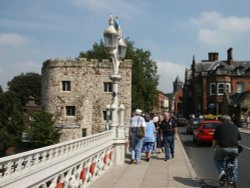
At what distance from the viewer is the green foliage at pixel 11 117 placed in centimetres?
3469

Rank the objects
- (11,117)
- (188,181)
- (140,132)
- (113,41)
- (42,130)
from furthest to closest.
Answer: (42,130)
(11,117)
(113,41)
(140,132)
(188,181)

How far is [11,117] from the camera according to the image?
36.1 m

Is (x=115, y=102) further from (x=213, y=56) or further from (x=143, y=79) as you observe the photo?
(x=213, y=56)

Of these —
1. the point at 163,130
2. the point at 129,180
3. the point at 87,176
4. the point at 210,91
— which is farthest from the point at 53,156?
the point at 210,91

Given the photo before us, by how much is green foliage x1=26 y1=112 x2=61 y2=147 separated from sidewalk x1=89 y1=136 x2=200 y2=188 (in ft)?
86.2

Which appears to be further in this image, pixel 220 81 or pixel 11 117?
pixel 220 81

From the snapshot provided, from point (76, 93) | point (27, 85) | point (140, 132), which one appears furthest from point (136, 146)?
point (27, 85)

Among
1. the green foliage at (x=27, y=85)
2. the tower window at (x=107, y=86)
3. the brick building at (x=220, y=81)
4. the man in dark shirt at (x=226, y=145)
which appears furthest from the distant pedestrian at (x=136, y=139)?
the green foliage at (x=27, y=85)

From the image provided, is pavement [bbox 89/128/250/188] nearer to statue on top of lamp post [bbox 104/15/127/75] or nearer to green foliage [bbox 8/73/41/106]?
statue on top of lamp post [bbox 104/15/127/75]

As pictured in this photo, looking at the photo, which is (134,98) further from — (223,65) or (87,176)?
(87,176)

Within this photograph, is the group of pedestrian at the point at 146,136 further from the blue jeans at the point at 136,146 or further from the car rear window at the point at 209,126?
the car rear window at the point at 209,126

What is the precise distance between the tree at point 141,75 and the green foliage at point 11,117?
19.7 meters

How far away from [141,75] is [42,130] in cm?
2019

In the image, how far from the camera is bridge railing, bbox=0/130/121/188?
180 inches
